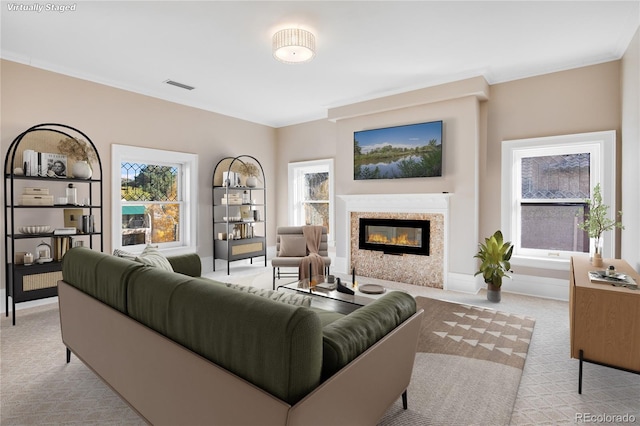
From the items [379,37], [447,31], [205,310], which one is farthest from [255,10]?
[205,310]

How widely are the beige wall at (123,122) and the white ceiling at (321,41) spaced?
185 millimetres

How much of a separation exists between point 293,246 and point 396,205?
65.5 inches

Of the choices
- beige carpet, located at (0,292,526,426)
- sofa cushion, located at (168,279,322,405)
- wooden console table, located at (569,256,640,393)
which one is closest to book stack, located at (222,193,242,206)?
beige carpet, located at (0,292,526,426)

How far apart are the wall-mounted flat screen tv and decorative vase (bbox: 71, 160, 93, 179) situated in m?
3.64

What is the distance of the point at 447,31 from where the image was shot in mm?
3170

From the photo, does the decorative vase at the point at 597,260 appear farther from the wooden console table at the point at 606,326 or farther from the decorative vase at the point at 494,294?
the decorative vase at the point at 494,294

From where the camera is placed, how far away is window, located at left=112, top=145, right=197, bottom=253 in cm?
454

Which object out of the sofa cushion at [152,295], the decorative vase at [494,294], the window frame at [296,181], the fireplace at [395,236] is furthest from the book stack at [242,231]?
the sofa cushion at [152,295]

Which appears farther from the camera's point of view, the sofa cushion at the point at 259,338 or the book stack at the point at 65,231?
the book stack at the point at 65,231

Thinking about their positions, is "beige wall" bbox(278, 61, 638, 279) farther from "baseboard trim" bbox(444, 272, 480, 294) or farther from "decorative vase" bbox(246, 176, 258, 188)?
"decorative vase" bbox(246, 176, 258, 188)

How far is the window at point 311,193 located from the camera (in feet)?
20.4

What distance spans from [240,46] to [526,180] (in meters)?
3.92

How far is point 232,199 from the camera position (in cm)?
569

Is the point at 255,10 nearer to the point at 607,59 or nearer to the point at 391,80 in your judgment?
the point at 391,80
